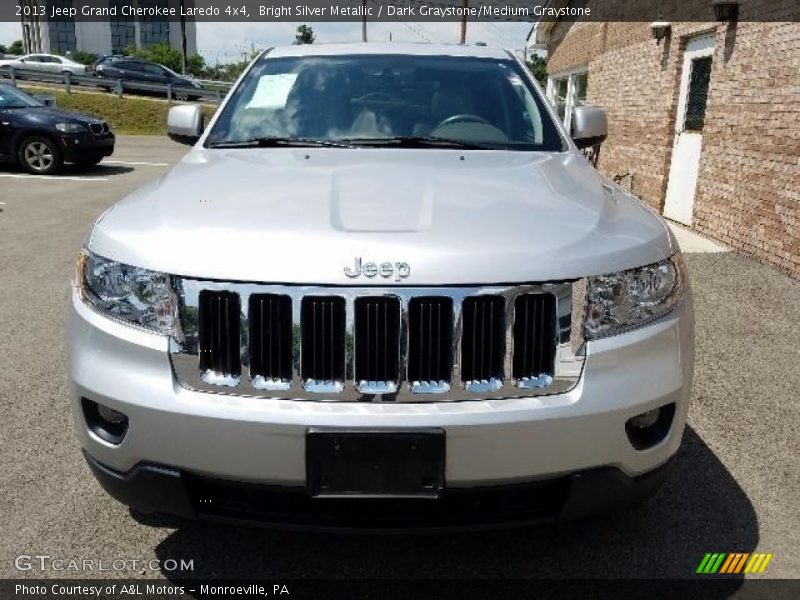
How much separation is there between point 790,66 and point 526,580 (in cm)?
640

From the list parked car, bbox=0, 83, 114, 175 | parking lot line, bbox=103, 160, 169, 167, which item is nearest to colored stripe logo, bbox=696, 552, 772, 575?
parked car, bbox=0, 83, 114, 175

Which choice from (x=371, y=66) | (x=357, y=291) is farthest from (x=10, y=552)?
(x=371, y=66)

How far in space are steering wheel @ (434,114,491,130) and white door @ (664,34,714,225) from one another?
→ 21.8 ft

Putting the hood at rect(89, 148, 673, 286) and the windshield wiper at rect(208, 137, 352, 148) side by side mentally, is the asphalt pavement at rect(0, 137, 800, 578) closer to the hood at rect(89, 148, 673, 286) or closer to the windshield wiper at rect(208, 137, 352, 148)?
the hood at rect(89, 148, 673, 286)

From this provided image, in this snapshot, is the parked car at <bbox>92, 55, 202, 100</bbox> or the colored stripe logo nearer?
the colored stripe logo

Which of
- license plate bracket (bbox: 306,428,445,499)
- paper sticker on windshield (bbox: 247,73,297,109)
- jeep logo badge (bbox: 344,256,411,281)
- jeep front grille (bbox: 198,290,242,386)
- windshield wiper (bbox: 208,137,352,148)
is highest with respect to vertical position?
paper sticker on windshield (bbox: 247,73,297,109)

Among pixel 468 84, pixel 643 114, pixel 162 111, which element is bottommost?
pixel 162 111

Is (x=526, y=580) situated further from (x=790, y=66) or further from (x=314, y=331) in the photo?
(x=790, y=66)

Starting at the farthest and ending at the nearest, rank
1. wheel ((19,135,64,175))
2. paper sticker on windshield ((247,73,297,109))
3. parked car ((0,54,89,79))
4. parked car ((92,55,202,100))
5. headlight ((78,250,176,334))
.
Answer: parked car ((92,55,202,100)), parked car ((0,54,89,79)), wheel ((19,135,64,175)), paper sticker on windshield ((247,73,297,109)), headlight ((78,250,176,334))

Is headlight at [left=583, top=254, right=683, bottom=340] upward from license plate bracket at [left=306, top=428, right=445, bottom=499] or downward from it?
upward

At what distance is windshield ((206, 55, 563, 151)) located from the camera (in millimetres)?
3141

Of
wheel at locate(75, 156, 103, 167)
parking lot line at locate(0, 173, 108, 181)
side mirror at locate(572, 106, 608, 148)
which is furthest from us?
wheel at locate(75, 156, 103, 167)

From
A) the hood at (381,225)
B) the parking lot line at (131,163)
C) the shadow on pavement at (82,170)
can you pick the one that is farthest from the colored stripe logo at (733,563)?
the parking lot line at (131,163)

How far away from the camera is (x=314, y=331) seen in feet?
6.09
